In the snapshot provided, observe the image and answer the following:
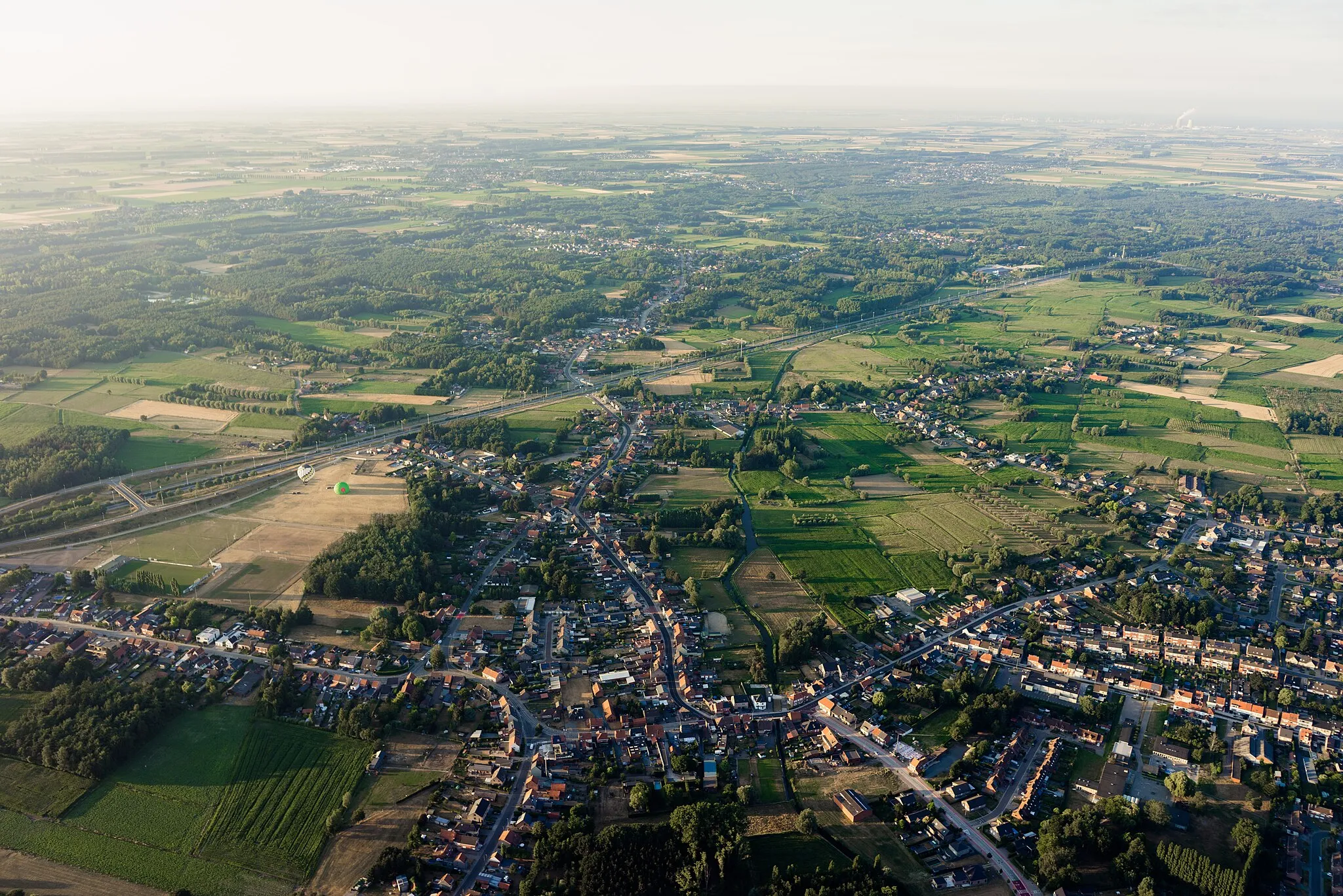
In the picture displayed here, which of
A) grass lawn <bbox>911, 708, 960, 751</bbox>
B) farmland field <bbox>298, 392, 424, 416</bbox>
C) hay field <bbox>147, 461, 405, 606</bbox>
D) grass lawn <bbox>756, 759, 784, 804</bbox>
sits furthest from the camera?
farmland field <bbox>298, 392, 424, 416</bbox>

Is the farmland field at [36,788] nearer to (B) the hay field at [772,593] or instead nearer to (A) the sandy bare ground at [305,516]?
(A) the sandy bare ground at [305,516]

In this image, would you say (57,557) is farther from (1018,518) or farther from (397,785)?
(1018,518)

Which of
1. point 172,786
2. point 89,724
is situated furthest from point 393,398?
point 172,786

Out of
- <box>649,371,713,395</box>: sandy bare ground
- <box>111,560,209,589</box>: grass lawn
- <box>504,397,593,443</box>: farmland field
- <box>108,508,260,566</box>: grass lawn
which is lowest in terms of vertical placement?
<box>108,508,260,566</box>: grass lawn

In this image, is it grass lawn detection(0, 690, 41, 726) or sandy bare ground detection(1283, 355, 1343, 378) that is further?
sandy bare ground detection(1283, 355, 1343, 378)

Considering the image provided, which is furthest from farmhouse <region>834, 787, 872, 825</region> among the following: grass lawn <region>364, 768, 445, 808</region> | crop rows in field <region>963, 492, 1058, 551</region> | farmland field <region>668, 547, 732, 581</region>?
crop rows in field <region>963, 492, 1058, 551</region>

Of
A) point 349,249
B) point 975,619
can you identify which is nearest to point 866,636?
point 975,619

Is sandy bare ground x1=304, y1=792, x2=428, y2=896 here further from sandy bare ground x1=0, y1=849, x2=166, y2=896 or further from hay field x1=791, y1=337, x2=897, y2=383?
hay field x1=791, y1=337, x2=897, y2=383
